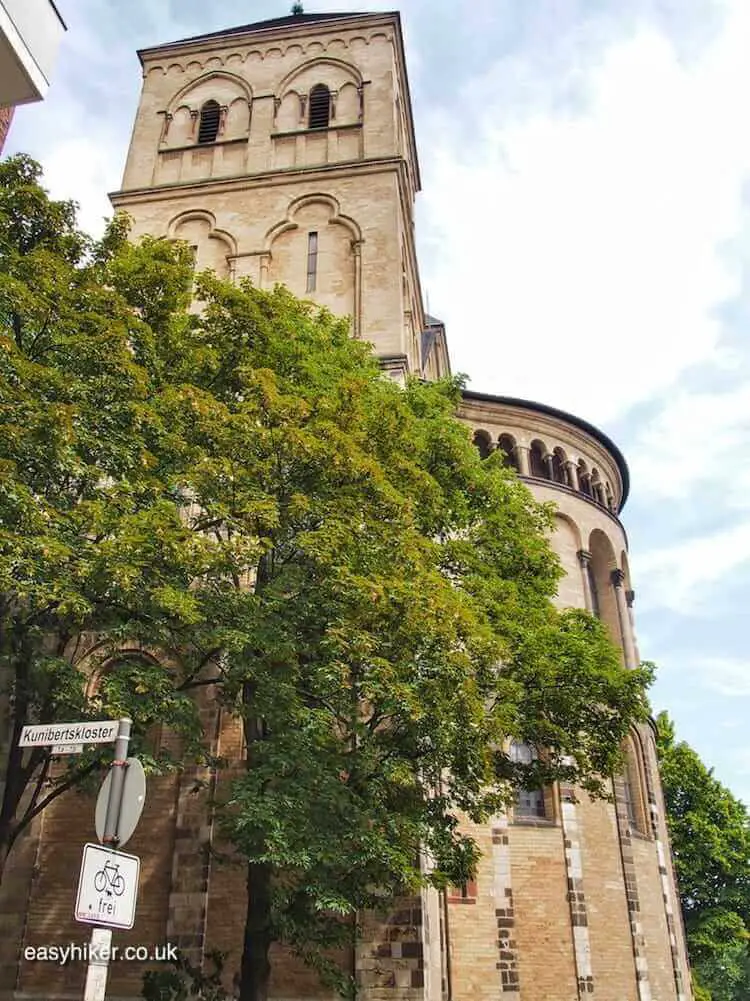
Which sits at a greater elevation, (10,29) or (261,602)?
(10,29)

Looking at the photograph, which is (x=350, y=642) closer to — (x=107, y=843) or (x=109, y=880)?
(x=107, y=843)

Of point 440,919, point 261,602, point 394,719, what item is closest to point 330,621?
point 261,602

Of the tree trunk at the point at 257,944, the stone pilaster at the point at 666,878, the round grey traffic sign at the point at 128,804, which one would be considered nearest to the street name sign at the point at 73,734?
the round grey traffic sign at the point at 128,804

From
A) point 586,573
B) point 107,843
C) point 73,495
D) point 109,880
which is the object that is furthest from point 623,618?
point 109,880

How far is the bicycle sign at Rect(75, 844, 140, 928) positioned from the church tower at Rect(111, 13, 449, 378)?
16.3 meters

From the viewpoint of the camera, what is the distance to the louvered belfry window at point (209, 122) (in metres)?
27.8

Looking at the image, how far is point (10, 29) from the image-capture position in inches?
267

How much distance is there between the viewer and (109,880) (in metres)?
5.80

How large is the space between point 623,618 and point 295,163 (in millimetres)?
16717

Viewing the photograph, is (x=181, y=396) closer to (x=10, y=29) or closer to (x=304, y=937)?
(x=10, y=29)

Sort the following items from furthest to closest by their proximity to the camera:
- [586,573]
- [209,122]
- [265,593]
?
1. [209,122]
2. [586,573]
3. [265,593]

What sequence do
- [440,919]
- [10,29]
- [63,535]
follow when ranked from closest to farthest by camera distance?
[10,29] < [63,535] < [440,919]

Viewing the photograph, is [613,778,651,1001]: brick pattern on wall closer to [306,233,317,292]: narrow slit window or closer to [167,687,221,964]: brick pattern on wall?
[167,687,221,964]: brick pattern on wall

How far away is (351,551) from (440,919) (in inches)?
388
